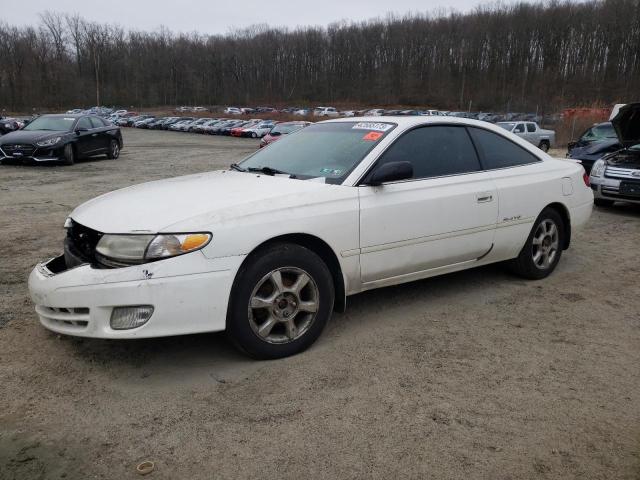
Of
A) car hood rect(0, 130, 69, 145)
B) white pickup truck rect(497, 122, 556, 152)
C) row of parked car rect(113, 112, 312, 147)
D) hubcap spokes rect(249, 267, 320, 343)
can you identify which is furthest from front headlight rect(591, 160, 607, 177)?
row of parked car rect(113, 112, 312, 147)

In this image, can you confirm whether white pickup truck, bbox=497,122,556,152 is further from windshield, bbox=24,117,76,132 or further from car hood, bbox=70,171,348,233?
car hood, bbox=70,171,348,233

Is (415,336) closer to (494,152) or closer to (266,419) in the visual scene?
(266,419)

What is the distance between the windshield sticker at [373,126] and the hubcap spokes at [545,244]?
1835 millimetres

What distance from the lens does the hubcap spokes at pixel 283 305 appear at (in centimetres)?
326

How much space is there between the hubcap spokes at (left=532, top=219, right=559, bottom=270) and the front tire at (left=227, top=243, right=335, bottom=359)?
7.94 ft

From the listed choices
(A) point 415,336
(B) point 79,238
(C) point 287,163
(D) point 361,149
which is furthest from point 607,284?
(B) point 79,238

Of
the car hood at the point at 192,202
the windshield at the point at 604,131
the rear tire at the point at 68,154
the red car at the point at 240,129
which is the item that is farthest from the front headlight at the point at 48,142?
the red car at the point at 240,129

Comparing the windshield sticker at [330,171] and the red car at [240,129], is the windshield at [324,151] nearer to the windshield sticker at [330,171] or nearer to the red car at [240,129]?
the windshield sticker at [330,171]

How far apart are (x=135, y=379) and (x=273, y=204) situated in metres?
1.32

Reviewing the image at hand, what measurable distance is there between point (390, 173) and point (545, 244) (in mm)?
2236

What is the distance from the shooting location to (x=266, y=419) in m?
2.76

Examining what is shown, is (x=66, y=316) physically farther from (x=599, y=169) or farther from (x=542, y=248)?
(x=599, y=169)

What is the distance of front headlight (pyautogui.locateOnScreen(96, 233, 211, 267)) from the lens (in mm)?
2996

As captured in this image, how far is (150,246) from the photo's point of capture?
9.84ft
